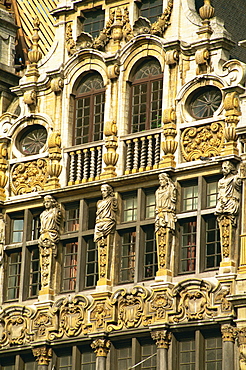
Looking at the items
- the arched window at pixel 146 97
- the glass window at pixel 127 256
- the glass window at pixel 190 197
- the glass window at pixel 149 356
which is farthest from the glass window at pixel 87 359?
the arched window at pixel 146 97

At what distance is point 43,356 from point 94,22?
1108 cm

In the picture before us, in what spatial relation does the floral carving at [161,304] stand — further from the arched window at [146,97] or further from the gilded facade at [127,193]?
the arched window at [146,97]

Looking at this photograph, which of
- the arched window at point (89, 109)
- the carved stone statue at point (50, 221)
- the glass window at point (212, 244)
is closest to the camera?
the glass window at point (212, 244)

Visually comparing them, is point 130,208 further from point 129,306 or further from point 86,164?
point 129,306

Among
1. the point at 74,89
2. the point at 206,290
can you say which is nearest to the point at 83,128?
the point at 74,89

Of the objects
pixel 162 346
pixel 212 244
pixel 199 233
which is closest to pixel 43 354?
pixel 162 346

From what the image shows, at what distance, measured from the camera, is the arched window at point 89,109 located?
47688 millimetres

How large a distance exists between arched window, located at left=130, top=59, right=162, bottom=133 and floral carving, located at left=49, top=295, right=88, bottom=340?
5.60 metres

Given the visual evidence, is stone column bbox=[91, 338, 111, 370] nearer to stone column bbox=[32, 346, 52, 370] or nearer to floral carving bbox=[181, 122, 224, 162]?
stone column bbox=[32, 346, 52, 370]

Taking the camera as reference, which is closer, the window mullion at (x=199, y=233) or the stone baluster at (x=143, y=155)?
the window mullion at (x=199, y=233)

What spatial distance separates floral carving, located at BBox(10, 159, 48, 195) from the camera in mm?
48219

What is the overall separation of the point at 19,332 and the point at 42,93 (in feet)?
26.1

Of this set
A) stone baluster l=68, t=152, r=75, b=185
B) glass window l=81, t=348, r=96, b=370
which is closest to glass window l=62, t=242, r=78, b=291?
stone baluster l=68, t=152, r=75, b=185

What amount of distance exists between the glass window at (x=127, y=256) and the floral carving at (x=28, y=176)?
3776 mm
